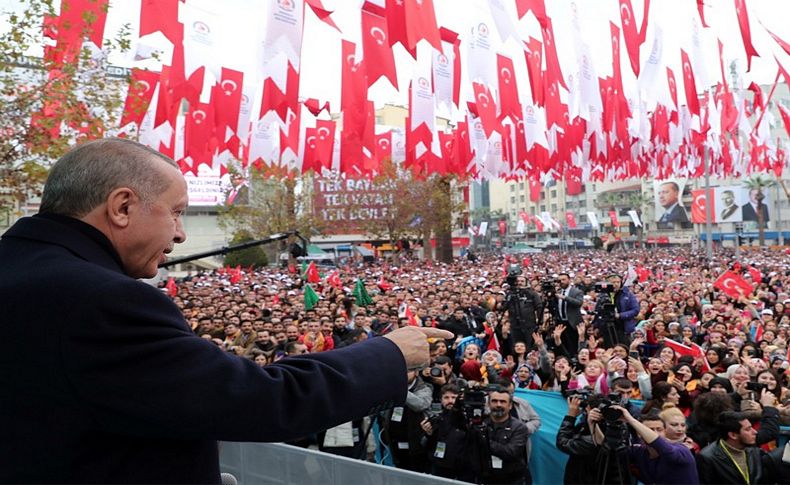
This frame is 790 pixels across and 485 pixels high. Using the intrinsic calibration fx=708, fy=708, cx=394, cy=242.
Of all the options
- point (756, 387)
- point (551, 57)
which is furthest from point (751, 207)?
point (756, 387)

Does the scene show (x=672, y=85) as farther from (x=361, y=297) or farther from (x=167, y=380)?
(x=167, y=380)

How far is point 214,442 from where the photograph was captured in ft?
3.88

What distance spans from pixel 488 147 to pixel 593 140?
10.3ft

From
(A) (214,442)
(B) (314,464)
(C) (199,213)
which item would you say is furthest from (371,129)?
(C) (199,213)

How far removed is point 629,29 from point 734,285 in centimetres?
717

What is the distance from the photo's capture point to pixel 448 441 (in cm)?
627

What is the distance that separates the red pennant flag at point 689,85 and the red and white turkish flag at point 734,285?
3766mm

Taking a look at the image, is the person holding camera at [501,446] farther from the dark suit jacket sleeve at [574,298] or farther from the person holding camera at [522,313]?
the dark suit jacket sleeve at [574,298]

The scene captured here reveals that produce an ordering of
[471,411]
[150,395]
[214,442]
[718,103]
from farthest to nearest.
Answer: [718,103], [471,411], [214,442], [150,395]

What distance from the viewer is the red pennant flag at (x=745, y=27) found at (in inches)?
416

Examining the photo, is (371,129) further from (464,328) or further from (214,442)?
(214,442)

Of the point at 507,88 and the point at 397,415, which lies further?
the point at 507,88

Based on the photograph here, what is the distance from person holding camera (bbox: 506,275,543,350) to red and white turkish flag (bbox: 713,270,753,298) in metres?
5.61

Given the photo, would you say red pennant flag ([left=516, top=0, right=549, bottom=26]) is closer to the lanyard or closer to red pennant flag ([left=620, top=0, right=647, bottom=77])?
red pennant flag ([left=620, top=0, right=647, bottom=77])
